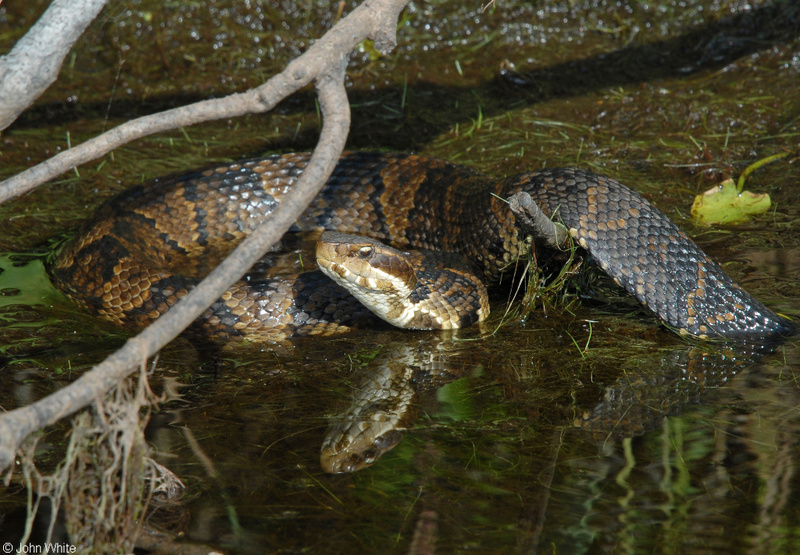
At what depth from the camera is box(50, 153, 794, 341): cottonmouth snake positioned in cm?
388

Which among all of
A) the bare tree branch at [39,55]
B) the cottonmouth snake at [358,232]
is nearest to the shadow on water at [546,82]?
the cottonmouth snake at [358,232]

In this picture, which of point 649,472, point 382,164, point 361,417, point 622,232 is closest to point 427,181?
point 382,164

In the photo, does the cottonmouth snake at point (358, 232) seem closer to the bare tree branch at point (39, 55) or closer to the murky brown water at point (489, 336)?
the murky brown water at point (489, 336)

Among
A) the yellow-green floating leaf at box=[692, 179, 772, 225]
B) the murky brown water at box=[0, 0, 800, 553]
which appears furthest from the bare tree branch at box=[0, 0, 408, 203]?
the yellow-green floating leaf at box=[692, 179, 772, 225]

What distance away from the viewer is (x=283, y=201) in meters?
2.63

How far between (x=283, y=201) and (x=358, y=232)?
123 inches

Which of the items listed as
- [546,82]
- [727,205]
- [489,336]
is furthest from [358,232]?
[546,82]

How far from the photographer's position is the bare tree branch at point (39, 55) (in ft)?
9.49

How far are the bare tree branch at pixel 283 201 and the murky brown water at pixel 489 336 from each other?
2.30ft

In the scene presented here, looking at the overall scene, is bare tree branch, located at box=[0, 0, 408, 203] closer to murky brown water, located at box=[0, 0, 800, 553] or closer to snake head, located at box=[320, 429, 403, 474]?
murky brown water, located at box=[0, 0, 800, 553]

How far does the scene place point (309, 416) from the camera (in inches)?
132

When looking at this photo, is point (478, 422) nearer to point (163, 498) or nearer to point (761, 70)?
point (163, 498)

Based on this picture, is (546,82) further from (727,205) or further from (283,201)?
(283,201)

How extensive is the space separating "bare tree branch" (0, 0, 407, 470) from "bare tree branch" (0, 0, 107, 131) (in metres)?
0.40
